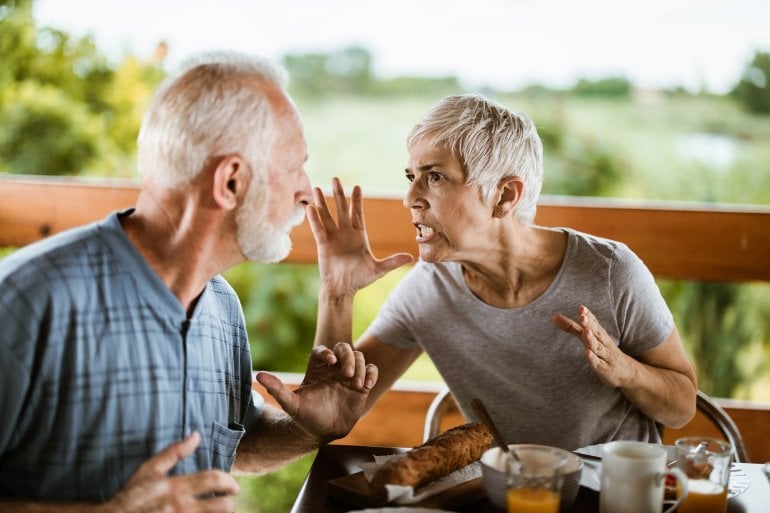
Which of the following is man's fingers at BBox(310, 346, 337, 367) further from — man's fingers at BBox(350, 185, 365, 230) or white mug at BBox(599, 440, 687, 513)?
white mug at BBox(599, 440, 687, 513)

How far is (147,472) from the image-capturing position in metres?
1.21

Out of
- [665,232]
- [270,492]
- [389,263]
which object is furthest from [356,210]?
[270,492]

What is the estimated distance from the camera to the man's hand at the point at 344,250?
1.95 meters

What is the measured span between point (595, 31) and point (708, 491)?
2560 millimetres

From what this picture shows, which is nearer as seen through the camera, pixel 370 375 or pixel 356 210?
pixel 370 375

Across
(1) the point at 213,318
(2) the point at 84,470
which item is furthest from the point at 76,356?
(1) the point at 213,318

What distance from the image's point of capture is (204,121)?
1.38 metres

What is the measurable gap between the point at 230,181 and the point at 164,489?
0.52 m

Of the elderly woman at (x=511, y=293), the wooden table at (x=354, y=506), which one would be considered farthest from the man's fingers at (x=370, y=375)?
the elderly woman at (x=511, y=293)

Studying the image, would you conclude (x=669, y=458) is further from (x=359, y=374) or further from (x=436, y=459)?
(x=359, y=374)

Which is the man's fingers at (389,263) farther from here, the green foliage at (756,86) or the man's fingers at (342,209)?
the green foliage at (756,86)

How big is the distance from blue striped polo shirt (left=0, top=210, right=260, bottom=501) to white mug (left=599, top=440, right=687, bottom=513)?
0.70m

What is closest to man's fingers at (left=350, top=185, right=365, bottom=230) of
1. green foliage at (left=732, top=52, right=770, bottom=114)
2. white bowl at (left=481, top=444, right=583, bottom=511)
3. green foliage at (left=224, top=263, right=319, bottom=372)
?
white bowl at (left=481, top=444, right=583, bottom=511)

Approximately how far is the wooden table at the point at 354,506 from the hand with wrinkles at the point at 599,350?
29 cm
